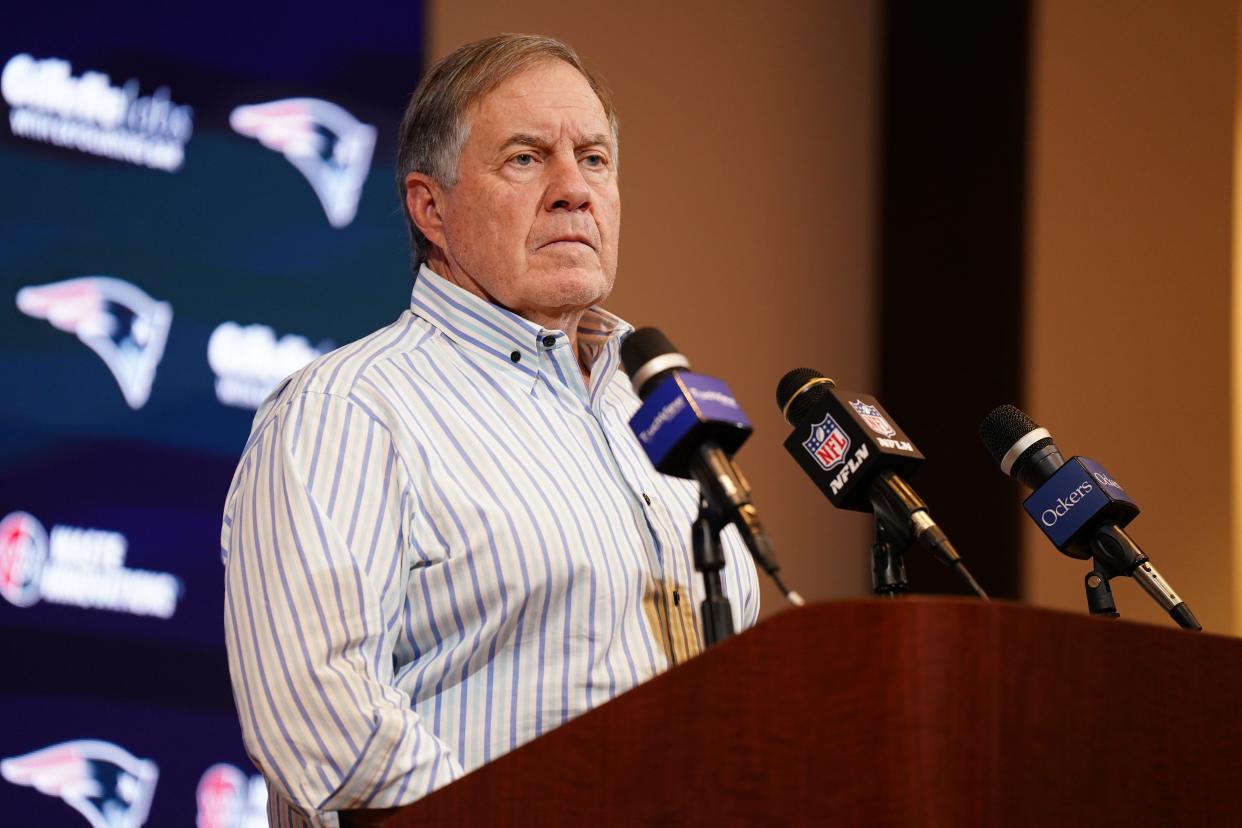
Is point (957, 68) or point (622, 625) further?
point (957, 68)

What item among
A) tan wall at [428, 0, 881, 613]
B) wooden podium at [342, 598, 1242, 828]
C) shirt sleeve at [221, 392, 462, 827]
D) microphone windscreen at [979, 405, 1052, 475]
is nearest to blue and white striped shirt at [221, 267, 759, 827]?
shirt sleeve at [221, 392, 462, 827]

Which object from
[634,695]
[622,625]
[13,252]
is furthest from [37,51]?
[634,695]

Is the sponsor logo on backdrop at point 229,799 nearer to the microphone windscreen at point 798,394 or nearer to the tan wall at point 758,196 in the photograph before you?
the tan wall at point 758,196

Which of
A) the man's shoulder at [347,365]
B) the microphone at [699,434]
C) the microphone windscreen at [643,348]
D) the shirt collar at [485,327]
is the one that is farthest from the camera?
the shirt collar at [485,327]

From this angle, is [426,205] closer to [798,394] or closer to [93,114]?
[798,394]

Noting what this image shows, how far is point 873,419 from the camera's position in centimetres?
156

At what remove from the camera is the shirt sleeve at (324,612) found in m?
1.48

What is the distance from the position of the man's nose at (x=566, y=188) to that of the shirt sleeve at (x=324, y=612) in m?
0.44

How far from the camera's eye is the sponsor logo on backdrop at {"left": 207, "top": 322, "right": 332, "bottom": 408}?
3129 millimetres

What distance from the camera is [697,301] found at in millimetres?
4148

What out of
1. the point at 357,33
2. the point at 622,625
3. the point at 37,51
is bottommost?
the point at 622,625

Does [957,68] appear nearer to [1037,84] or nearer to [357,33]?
[1037,84]

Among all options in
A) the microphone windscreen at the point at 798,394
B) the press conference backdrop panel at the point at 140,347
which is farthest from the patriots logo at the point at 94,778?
the microphone windscreen at the point at 798,394

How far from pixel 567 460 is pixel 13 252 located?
1539mm
